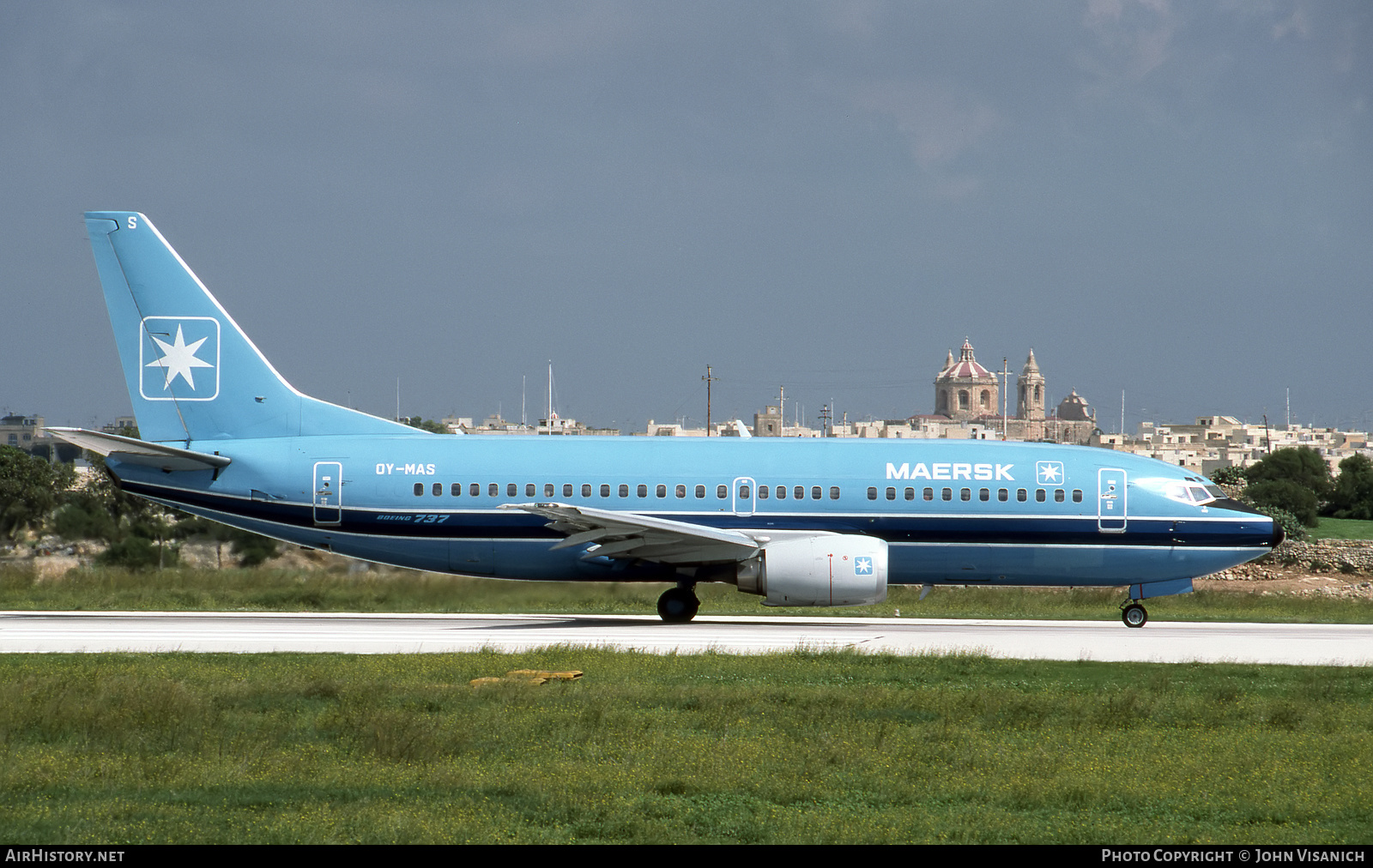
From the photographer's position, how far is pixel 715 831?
32.8 feet

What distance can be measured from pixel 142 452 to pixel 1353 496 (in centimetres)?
9101

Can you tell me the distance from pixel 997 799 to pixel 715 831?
250 centimetres

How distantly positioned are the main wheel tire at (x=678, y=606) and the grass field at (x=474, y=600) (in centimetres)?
219

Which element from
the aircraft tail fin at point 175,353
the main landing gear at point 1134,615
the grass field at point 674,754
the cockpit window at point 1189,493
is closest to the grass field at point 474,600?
the main landing gear at point 1134,615

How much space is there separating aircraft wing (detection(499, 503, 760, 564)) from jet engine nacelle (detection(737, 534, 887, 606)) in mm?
724

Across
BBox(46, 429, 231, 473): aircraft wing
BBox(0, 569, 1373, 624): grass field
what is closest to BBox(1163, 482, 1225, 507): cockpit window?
BBox(0, 569, 1373, 624): grass field

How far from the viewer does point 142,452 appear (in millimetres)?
27156

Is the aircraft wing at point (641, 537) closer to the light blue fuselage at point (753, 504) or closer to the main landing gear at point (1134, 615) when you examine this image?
the light blue fuselage at point (753, 504)

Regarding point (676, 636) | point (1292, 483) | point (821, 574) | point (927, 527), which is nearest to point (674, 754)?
point (676, 636)

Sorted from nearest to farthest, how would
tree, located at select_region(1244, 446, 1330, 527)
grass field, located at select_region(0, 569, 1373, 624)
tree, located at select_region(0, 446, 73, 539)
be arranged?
grass field, located at select_region(0, 569, 1373, 624), tree, located at select_region(0, 446, 73, 539), tree, located at select_region(1244, 446, 1330, 527)

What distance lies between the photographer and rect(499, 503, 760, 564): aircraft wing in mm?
25250

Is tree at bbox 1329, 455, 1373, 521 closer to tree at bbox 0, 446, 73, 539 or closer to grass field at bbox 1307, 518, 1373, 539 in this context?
grass field at bbox 1307, 518, 1373, 539

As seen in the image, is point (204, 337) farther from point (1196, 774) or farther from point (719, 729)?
point (1196, 774)

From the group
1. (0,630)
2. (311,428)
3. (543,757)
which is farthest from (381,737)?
(311,428)
